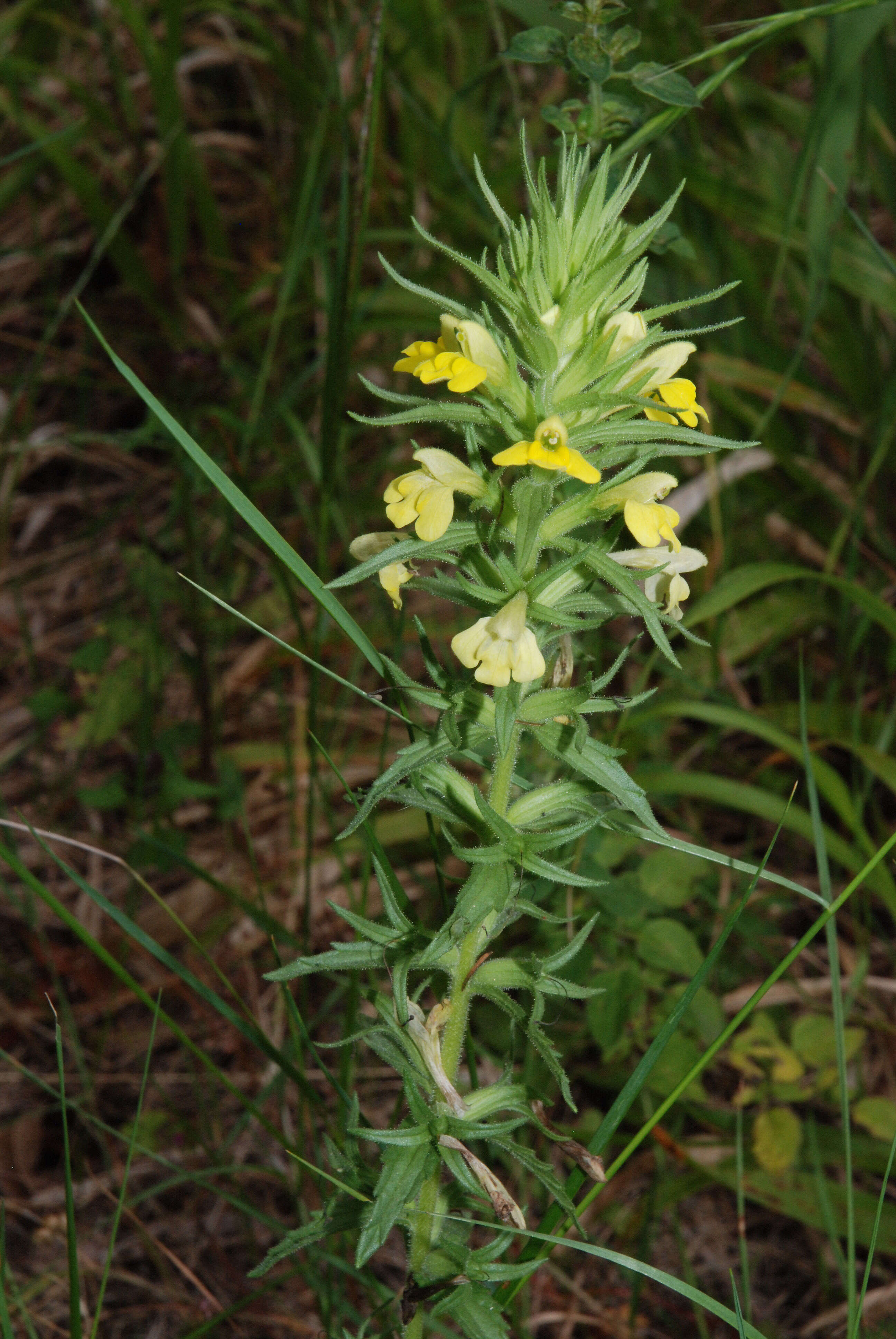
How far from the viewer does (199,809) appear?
3.75 metres

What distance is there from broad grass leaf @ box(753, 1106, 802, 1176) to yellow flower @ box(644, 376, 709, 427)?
6.35 ft

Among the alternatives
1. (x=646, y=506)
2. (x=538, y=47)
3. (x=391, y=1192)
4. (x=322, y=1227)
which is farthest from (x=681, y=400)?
(x=322, y=1227)

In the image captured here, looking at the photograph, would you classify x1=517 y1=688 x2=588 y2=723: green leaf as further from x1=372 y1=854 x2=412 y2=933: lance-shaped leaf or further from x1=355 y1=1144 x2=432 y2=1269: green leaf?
x1=355 y1=1144 x2=432 y2=1269: green leaf

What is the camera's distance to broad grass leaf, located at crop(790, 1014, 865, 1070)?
280cm

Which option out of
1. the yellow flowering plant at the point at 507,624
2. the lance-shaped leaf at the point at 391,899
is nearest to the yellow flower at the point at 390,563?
the yellow flowering plant at the point at 507,624

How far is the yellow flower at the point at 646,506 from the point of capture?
144 cm

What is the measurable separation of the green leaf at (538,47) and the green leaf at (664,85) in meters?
0.14

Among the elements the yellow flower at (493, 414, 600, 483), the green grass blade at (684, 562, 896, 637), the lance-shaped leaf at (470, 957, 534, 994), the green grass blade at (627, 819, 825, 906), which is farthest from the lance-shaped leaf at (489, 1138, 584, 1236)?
the green grass blade at (684, 562, 896, 637)

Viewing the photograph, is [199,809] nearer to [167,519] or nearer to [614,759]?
[167,519]

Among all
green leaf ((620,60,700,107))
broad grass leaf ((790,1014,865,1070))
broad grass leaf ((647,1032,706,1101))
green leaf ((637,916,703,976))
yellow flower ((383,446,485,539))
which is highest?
green leaf ((620,60,700,107))

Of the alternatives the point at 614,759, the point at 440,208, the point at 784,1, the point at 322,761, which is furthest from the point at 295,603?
the point at 784,1

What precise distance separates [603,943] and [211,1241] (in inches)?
49.0

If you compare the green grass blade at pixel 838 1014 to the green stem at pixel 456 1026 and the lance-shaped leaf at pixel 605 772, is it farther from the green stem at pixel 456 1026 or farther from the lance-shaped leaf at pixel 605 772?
the green stem at pixel 456 1026

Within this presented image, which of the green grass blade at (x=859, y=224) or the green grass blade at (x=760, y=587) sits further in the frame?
the green grass blade at (x=760, y=587)
